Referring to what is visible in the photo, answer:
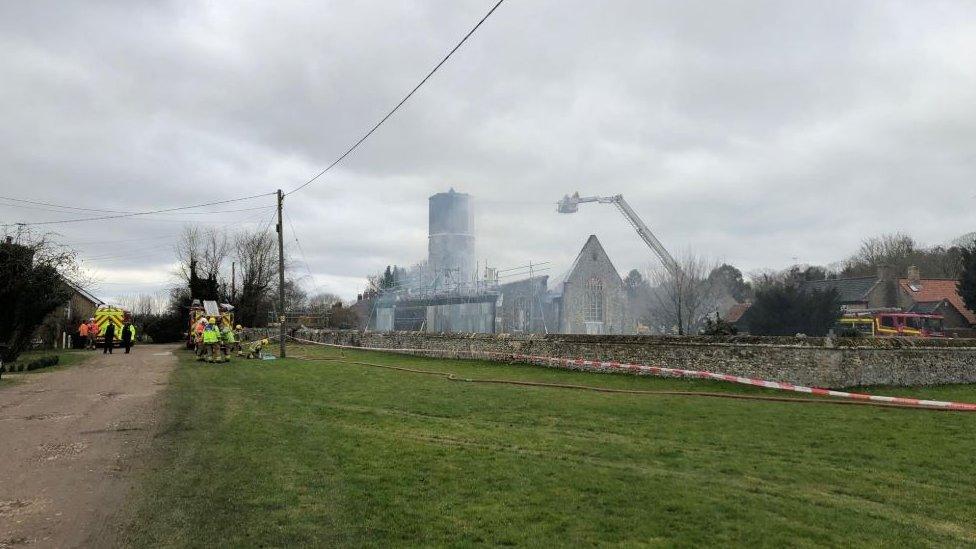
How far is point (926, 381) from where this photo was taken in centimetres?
1691

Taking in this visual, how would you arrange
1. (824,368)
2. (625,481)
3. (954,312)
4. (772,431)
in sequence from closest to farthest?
(625,481) < (772,431) < (824,368) < (954,312)

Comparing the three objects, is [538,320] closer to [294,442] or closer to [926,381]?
[926,381]

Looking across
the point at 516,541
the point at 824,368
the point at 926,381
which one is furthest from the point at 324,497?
the point at 926,381

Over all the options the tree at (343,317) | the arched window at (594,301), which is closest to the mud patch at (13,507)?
the arched window at (594,301)

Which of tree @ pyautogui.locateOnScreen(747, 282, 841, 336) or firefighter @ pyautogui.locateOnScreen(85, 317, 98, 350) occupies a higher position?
tree @ pyautogui.locateOnScreen(747, 282, 841, 336)

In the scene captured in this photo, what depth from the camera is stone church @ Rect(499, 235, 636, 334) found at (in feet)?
149

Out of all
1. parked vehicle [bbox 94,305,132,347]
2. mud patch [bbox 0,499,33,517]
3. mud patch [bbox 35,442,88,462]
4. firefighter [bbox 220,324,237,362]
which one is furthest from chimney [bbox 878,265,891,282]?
mud patch [bbox 0,499,33,517]

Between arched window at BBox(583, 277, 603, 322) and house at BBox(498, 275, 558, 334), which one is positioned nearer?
house at BBox(498, 275, 558, 334)

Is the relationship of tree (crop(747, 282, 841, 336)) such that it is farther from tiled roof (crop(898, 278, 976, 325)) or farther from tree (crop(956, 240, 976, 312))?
tiled roof (crop(898, 278, 976, 325))

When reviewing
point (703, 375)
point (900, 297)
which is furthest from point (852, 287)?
point (703, 375)

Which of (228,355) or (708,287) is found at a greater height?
(708,287)

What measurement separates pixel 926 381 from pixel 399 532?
17.2 metres

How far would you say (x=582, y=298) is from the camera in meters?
52.1

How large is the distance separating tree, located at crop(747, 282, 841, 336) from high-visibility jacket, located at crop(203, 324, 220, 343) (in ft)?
101
